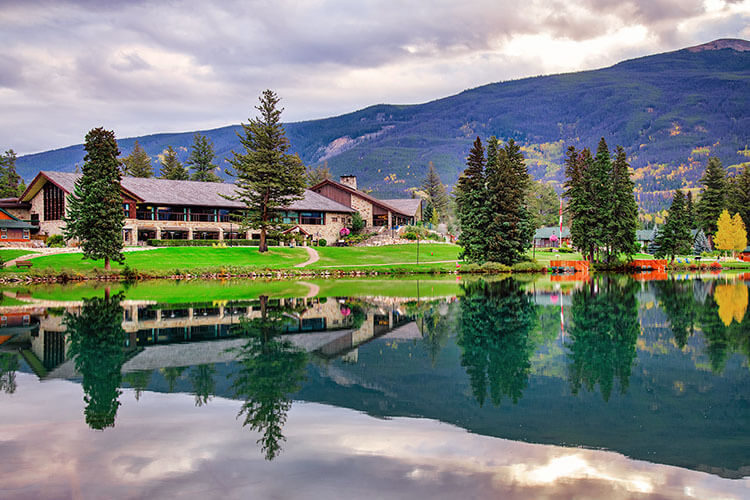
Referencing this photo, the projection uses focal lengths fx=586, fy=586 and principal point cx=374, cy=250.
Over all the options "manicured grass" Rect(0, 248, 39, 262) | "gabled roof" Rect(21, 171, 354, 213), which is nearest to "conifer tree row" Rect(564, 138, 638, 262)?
"gabled roof" Rect(21, 171, 354, 213)

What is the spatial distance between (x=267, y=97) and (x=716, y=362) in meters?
51.7

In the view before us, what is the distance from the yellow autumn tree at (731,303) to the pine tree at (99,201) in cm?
4029

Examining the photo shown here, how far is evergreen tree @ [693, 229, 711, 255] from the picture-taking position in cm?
9045

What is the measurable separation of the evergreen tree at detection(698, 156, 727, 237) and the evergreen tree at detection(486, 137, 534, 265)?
2012 inches

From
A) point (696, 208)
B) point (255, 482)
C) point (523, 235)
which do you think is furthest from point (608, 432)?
point (696, 208)

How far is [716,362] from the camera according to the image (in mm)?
14352

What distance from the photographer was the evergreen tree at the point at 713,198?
94.0 m

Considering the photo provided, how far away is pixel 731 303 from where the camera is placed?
28828 millimetres

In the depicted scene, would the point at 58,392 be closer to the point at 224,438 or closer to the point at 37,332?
the point at 224,438

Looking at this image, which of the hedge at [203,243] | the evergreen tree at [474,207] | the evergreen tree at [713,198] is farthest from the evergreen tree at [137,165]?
the evergreen tree at [713,198]

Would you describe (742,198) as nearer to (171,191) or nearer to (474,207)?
(474,207)

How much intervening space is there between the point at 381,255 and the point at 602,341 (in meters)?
49.9

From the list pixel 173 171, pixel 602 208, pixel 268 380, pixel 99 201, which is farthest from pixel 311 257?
pixel 268 380

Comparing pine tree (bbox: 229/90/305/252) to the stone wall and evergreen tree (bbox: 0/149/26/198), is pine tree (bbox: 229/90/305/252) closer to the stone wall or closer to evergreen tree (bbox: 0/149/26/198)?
the stone wall
